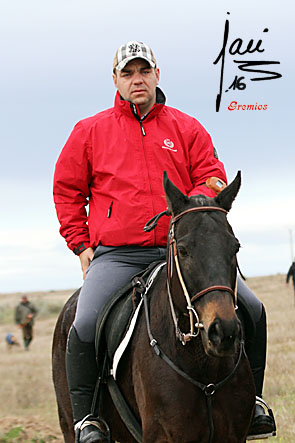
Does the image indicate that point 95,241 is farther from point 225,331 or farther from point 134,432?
point 225,331

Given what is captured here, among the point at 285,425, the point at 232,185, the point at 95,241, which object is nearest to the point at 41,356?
the point at 285,425

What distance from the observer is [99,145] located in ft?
18.1

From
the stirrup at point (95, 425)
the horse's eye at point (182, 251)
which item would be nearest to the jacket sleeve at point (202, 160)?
the horse's eye at point (182, 251)

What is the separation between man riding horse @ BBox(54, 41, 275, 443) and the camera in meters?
5.22

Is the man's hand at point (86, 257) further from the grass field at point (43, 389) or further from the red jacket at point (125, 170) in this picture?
the grass field at point (43, 389)

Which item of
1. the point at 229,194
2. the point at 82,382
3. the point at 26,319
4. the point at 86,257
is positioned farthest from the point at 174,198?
the point at 26,319

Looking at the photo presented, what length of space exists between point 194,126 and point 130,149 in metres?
0.74

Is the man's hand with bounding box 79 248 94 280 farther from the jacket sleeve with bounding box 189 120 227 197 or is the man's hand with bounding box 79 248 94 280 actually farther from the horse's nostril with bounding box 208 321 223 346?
the horse's nostril with bounding box 208 321 223 346

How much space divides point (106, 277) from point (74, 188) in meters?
0.93

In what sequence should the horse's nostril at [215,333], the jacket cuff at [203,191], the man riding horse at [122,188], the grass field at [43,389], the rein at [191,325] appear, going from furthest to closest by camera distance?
the grass field at [43,389], the man riding horse at [122,188], the jacket cuff at [203,191], the rein at [191,325], the horse's nostril at [215,333]

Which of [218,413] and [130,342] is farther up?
[130,342]

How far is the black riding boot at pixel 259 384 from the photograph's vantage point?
16.4 feet

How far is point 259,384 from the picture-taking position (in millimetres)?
5328

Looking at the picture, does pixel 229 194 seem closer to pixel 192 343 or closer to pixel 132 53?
pixel 192 343
